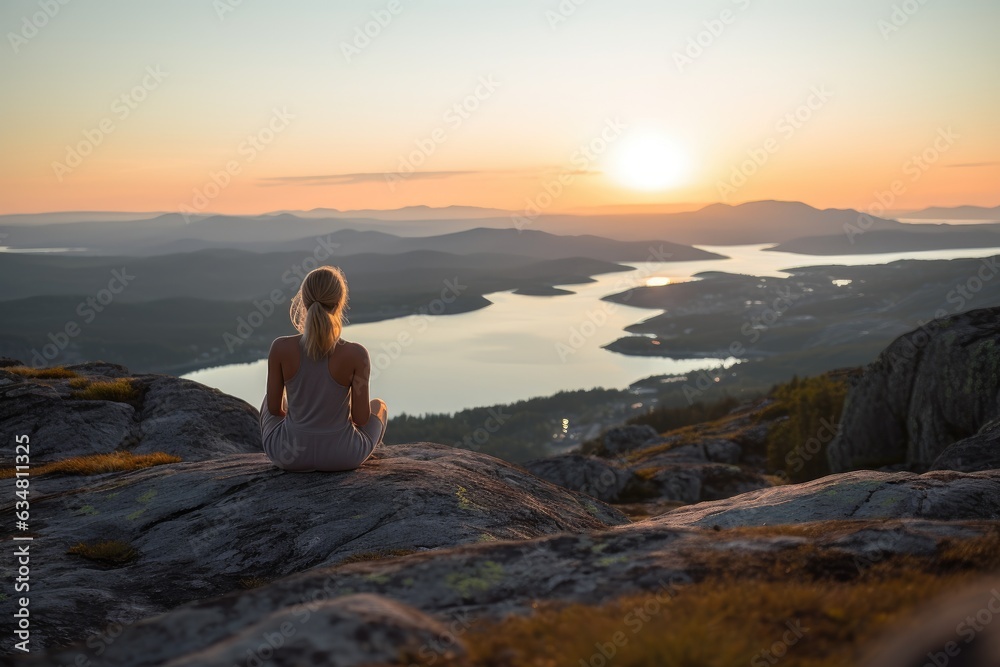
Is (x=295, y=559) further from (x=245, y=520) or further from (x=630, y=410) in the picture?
(x=630, y=410)

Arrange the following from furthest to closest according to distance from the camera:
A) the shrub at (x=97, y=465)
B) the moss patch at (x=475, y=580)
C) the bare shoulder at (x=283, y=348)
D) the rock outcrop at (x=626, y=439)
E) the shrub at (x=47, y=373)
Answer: the rock outcrop at (x=626, y=439)
the shrub at (x=47, y=373)
the shrub at (x=97, y=465)
the bare shoulder at (x=283, y=348)
the moss patch at (x=475, y=580)

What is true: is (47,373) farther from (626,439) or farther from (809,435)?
(626,439)

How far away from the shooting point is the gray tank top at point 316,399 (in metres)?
11.5

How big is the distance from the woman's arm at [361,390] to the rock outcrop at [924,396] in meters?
20.5

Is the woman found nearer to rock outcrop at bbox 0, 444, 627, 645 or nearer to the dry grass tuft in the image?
rock outcrop at bbox 0, 444, 627, 645

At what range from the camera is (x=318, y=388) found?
11.5 meters

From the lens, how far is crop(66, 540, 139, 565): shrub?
9859mm

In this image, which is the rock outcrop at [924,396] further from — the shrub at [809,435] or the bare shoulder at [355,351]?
the bare shoulder at [355,351]

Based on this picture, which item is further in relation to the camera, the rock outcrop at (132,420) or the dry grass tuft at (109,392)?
the dry grass tuft at (109,392)

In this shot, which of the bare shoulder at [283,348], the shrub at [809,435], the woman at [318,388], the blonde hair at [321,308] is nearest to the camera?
the blonde hair at [321,308]

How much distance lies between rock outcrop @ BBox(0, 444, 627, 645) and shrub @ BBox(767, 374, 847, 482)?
32.9m

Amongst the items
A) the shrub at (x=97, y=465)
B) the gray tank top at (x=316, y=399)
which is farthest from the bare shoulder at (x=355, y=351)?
the shrub at (x=97, y=465)

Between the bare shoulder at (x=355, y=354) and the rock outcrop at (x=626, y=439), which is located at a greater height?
the bare shoulder at (x=355, y=354)

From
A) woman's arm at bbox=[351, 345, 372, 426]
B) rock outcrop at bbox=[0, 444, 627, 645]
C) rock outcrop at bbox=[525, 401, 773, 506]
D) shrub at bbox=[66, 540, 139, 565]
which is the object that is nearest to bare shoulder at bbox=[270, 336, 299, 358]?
woman's arm at bbox=[351, 345, 372, 426]
